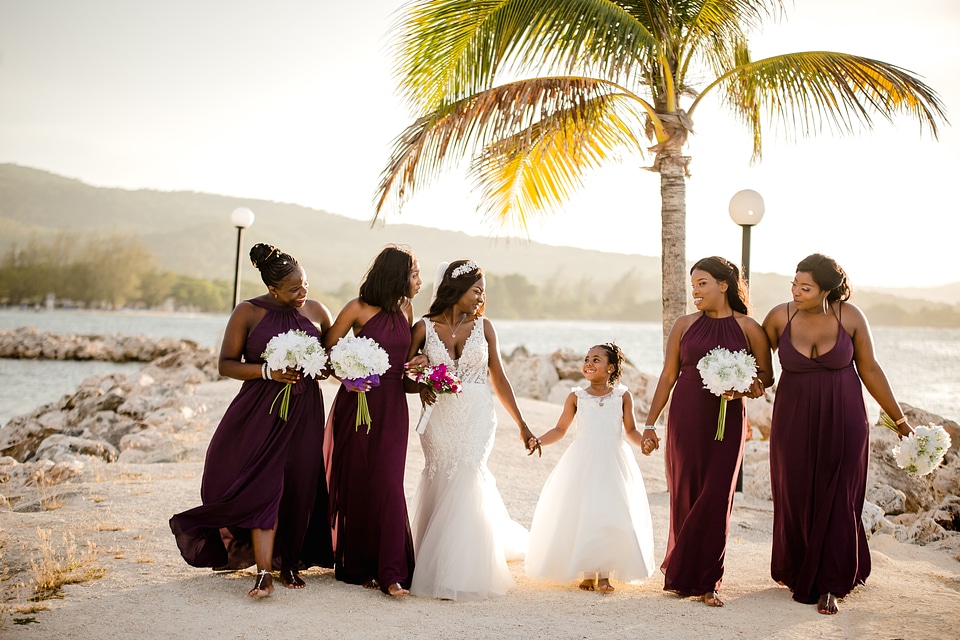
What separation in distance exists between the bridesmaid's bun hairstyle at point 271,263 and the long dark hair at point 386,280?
20.0 inches

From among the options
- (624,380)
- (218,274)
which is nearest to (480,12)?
(624,380)

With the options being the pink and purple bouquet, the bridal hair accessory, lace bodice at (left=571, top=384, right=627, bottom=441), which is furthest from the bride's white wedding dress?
lace bodice at (left=571, top=384, right=627, bottom=441)

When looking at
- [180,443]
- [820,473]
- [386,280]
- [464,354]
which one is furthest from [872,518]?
[180,443]

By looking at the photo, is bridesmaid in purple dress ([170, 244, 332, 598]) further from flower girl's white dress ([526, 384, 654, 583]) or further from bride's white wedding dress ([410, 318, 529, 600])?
flower girl's white dress ([526, 384, 654, 583])

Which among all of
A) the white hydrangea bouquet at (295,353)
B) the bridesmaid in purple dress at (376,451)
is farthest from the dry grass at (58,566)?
the white hydrangea bouquet at (295,353)

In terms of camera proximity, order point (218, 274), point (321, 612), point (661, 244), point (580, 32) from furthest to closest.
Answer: point (218, 274) < point (661, 244) < point (580, 32) < point (321, 612)

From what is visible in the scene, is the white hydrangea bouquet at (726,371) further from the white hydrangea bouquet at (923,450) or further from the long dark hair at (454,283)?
the long dark hair at (454,283)

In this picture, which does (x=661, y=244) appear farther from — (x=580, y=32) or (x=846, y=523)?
(x=846, y=523)

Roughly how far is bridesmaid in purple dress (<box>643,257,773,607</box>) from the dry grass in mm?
3836

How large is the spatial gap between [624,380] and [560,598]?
40.1 ft

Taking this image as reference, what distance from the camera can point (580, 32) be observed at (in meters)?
8.32

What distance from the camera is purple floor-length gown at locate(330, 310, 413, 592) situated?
537cm

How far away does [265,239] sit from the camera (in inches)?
5157

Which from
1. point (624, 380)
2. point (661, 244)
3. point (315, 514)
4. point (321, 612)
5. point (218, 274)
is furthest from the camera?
point (218, 274)
